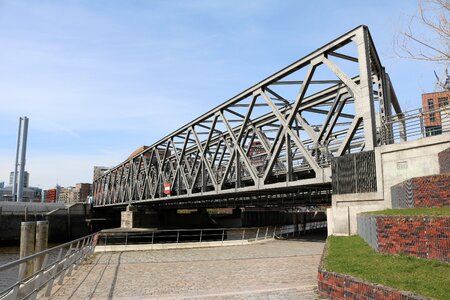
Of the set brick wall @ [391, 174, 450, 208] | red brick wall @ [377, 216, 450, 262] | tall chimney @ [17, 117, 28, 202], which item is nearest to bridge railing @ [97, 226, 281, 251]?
brick wall @ [391, 174, 450, 208]

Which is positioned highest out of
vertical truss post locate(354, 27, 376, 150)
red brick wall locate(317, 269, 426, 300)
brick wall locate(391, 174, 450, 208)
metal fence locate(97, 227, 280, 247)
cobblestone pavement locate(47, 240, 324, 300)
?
vertical truss post locate(354, 27, 376, 150)

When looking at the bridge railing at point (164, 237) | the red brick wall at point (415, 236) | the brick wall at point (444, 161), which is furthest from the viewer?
the bridge railing at point (164, 237)

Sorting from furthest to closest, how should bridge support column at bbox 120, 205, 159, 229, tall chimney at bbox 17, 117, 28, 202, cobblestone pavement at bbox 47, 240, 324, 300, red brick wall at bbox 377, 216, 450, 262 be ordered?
tall chimney at bbox 17, 117, 28, 202 < bridge support column at bbox 120, 205, 159, 229 < cobblestone pavement at bbox 47, 240, 324, 300 < red brick wall at bbox 377, 216, 450, 262

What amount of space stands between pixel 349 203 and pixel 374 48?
10853 millimetres

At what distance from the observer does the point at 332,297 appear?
26.9ft

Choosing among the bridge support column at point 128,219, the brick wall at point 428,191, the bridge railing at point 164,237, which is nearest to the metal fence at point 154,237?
the bridge railing at point 164,237

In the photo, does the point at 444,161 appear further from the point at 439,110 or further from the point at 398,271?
the point at 398,271

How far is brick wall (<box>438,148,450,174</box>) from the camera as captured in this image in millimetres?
13930

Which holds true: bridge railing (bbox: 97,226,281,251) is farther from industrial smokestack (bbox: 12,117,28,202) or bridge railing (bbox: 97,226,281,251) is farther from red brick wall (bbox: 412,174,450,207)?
industrial smokestack (bbox: 12,117,28,202)

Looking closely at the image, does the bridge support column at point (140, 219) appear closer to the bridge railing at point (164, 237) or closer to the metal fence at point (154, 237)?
the bridge railing at point (164, 237)

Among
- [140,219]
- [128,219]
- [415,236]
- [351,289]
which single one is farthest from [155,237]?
[351,289]

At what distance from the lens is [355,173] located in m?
19.4

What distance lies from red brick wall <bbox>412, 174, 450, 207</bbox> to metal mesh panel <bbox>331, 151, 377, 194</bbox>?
22.0 ft

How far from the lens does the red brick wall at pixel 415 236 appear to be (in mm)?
7824
